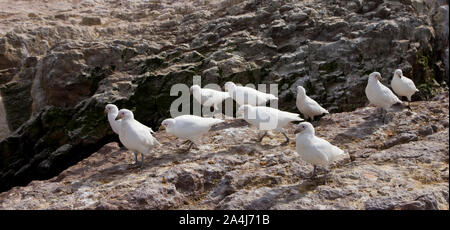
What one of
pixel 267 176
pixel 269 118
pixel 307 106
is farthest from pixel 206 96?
pixel 267 176

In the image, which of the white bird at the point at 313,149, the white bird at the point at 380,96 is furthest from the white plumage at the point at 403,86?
the white bird at the point at 313,149

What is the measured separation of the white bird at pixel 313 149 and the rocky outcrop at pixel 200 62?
6.41 meters

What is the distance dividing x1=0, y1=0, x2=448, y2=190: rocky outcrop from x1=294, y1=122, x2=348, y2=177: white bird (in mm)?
6412

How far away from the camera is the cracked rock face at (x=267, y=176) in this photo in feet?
24.4

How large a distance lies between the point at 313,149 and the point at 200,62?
327 inches

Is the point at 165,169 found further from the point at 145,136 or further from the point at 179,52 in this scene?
the point at 179,52

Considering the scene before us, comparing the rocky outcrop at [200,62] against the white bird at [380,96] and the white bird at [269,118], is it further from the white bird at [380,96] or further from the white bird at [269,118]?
the white bird at [269,118]

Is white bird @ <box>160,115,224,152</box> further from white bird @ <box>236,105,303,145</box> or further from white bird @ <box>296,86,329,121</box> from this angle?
white bird @ <box>296,86,329,121</box>

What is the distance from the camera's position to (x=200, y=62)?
51.1ft

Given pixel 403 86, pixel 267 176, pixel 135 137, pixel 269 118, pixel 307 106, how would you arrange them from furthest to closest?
pixel 403 86 → pixel 307 106 → pixel 269 118 → pixel 135 137 → pixel 267 176

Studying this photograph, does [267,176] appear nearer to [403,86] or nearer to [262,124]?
[262,124]

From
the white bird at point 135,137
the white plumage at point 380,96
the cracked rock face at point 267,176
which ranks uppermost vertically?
the white plumage at point 380,96

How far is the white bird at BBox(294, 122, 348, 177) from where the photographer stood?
308 inches
